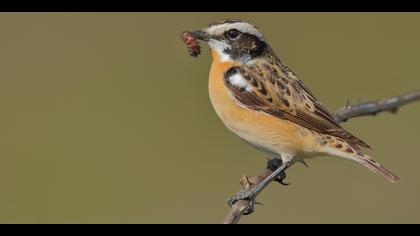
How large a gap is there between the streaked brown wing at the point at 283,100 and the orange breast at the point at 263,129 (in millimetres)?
59

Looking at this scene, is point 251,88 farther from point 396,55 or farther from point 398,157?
point 396,55

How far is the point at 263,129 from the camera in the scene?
7801 millimetres

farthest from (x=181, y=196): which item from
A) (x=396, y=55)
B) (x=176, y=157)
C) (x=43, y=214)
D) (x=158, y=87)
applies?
(x=396, y=55)

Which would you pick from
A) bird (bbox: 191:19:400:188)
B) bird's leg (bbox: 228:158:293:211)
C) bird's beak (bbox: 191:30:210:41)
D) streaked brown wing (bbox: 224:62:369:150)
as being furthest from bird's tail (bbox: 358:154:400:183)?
bird's beak (bbox: 191:30:210:41)

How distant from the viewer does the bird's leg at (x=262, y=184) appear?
22.8ft

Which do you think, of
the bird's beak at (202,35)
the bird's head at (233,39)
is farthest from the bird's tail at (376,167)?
the bird's beak at (202,35)

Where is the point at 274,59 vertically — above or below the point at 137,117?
below

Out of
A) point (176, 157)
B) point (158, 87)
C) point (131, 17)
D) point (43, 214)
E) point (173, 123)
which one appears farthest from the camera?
point (131, 17)

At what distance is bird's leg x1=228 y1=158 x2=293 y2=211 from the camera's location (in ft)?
22.8

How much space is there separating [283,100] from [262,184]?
97 cm

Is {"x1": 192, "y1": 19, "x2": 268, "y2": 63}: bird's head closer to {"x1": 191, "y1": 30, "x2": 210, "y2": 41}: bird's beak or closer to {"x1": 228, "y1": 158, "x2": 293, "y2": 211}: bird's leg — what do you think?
{"x1": 191, "y1": 30, "x2": 210, "y2": 41}: bird's beak

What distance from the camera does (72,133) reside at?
13203 mm

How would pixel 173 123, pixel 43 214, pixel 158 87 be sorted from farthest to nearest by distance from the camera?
1. pixel 158 87
2. pixel 173 123
3. pixel 43 214
